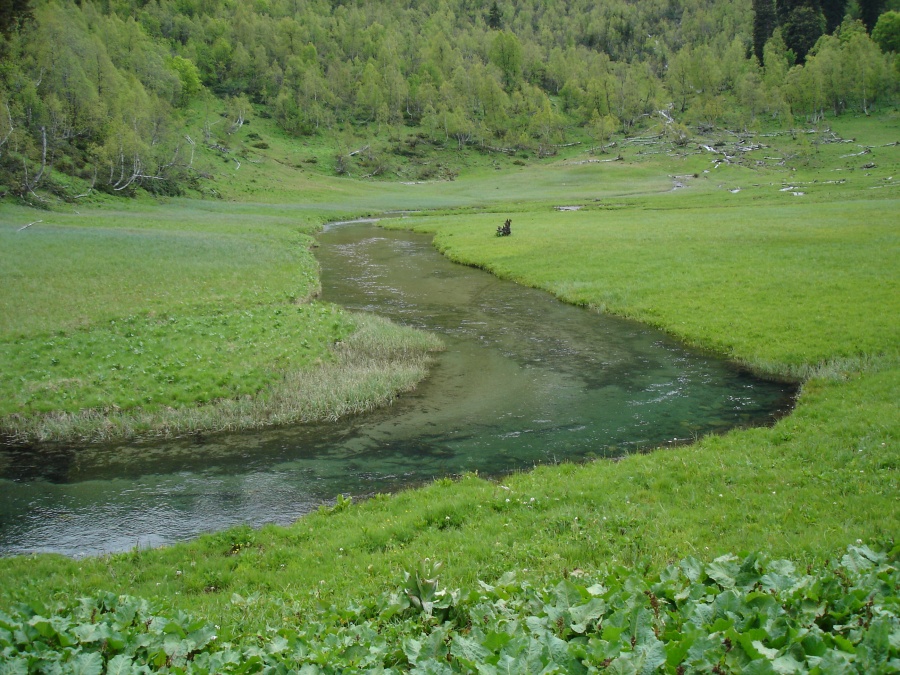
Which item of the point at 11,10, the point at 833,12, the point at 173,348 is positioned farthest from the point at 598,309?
the point at 833,12

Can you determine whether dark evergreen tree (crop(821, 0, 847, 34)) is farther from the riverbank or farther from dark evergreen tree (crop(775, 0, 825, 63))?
the riverbank

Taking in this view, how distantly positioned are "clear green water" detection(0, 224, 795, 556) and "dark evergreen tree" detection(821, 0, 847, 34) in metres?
226

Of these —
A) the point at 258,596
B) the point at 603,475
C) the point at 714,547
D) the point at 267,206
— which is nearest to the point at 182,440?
the point at 258,596

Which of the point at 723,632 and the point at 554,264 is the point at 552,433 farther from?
the point at 554,264

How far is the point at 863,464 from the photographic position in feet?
47.6

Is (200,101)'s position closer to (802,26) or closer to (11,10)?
(11,10)

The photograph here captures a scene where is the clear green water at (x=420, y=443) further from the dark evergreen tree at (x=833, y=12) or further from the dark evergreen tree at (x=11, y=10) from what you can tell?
the dark evergreen tree at (x=833, y=12)

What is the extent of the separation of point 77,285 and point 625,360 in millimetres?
32344

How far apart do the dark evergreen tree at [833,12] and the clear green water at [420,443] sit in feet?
743

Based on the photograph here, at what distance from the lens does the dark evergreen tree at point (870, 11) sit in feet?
614

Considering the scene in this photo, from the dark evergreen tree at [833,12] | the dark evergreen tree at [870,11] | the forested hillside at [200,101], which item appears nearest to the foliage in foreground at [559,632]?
the forested hillside at [200,101]

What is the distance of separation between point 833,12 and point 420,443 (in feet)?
807

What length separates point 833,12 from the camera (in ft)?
648

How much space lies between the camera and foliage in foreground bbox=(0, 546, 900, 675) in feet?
15.7
